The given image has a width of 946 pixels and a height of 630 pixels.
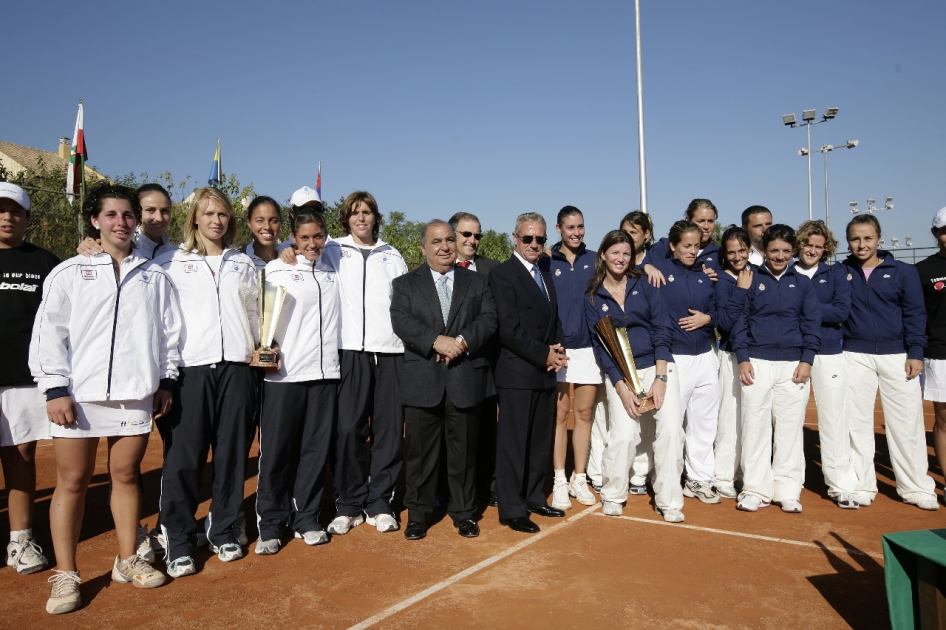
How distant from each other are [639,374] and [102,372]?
13.0ft

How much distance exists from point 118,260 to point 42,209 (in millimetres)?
18972

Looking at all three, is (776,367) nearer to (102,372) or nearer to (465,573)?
(465,573)

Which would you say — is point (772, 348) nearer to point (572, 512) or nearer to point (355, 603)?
point (572, 512)

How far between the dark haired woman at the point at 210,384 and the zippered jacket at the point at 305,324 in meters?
0.22

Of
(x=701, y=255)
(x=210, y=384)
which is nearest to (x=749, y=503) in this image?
(x=701, y=255)

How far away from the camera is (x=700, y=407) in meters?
6.29

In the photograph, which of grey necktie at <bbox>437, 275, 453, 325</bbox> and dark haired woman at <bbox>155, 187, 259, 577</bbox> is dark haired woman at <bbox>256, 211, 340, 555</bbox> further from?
grey necktie at <bbox>437, 275, 453, 325</bbox>

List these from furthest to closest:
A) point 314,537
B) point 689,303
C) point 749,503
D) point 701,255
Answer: point 701,255 → point 689,303 → point 749,503 → point 314,537

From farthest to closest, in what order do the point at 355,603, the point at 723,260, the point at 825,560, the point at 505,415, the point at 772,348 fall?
the point at 723,260 → the point at 772,348 → the point at 505,415 → the point at 825,560 → the point at 355,603

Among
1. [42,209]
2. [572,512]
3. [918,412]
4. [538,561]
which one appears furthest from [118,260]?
[42,209]

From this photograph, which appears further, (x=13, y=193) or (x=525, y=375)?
(x=525, y=375)

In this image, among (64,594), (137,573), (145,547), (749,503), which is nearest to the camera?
(64,594)

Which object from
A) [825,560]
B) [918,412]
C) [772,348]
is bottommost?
[825,560]

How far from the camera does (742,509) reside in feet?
19.6
